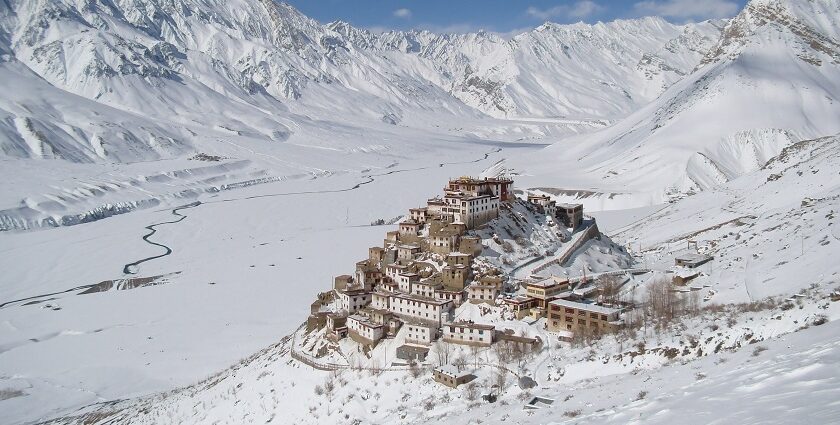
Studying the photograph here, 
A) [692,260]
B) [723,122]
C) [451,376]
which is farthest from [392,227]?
[723,122]

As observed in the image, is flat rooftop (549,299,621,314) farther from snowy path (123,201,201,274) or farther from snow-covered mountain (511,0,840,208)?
snow-covered mountain (511,0,840,208)

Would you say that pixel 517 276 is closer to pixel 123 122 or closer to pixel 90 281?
pixel 90 281

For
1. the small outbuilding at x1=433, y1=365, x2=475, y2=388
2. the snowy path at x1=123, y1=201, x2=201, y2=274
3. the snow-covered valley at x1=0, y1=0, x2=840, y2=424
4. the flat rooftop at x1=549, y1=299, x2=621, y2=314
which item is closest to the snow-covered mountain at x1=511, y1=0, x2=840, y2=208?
the snow-covered valley at x1=0, y1=0, x2=840, y2=424

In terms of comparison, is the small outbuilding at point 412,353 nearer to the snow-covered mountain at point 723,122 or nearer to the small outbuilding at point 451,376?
the small outbuilding at point 451,376

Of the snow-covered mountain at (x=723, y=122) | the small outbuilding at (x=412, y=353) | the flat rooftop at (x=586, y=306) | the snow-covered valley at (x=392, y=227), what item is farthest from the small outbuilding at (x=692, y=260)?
the snow-covered mountain at (x=723, y=122)

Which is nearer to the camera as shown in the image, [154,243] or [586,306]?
[586,306]

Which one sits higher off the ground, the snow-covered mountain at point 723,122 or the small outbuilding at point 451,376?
the snow-covered mountain at point 723,122

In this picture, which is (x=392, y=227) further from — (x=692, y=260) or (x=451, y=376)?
(x=451, y=376)

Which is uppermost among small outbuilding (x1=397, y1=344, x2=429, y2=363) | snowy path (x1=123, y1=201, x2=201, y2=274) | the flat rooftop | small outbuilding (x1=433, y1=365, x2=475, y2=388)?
snowy path (x1=123, y1=201, x2=201, y2=274)
